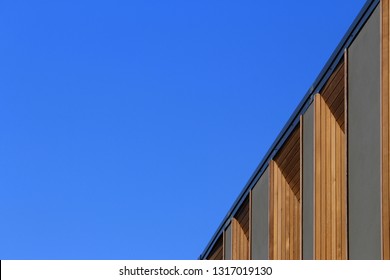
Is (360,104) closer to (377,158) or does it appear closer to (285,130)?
(377,158)

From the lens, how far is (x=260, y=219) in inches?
1037

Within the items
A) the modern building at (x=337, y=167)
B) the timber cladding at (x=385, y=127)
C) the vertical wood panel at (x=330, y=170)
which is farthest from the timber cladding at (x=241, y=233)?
the timber cladding at (x=385, y=127)

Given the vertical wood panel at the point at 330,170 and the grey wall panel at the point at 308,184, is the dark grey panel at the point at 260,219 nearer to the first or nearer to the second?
the grey wall panel at the point at 308,184

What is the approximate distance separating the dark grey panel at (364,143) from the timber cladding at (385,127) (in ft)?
1.21

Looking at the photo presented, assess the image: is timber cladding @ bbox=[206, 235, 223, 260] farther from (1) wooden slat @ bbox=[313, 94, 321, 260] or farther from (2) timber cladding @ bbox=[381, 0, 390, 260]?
(2) timber cladding @ bbox=[381, 0, 390, 260]

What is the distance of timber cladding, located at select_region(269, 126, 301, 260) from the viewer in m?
23.3

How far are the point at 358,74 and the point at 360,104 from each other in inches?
19.6

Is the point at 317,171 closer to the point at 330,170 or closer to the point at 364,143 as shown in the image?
the point at 330,170

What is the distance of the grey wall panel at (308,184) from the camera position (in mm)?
21594

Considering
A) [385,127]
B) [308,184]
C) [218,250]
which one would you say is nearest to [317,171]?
[308,184]

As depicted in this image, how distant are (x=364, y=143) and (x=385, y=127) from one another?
1248 millimetres

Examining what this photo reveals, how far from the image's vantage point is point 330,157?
20.6m

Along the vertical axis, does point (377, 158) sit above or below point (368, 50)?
below
